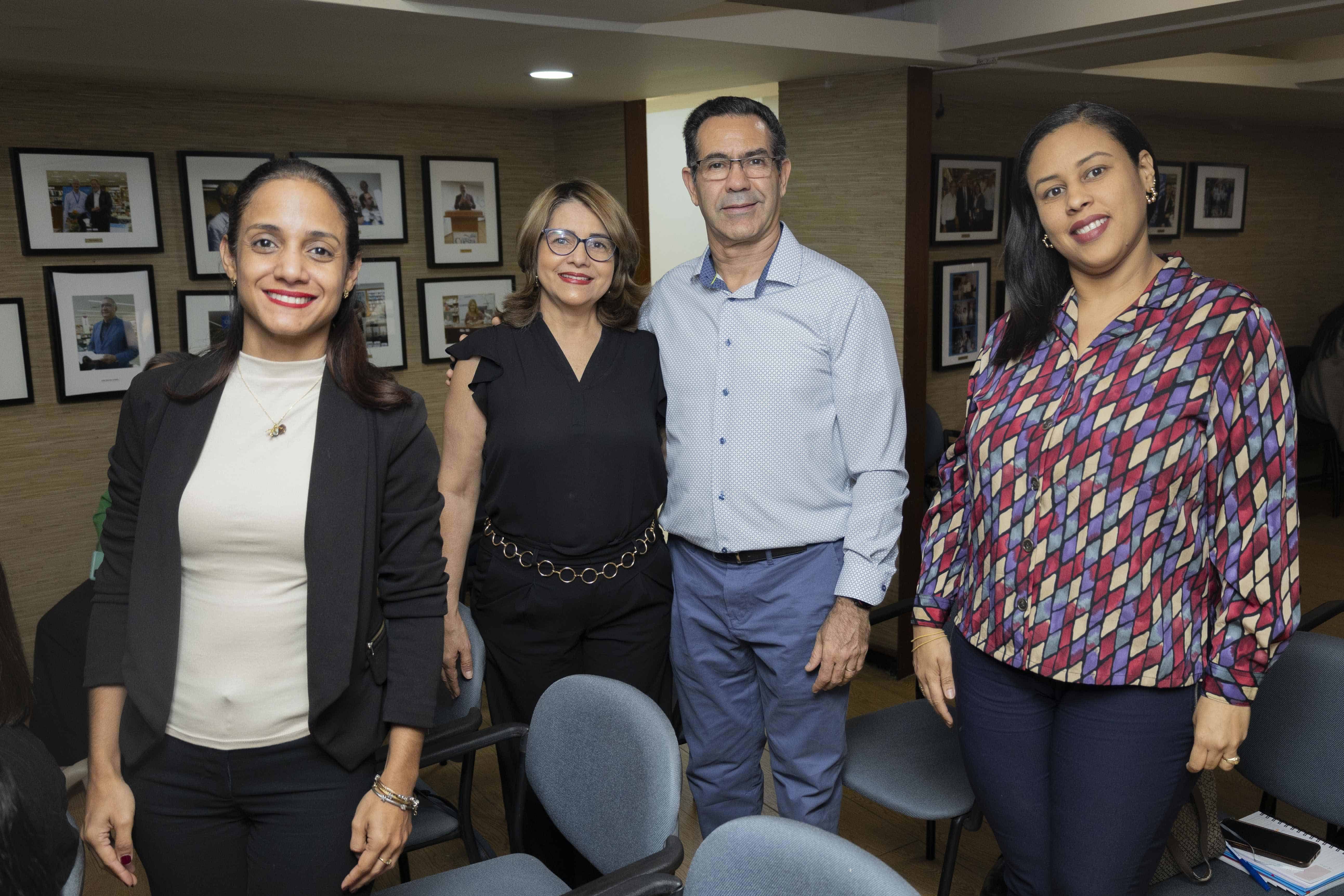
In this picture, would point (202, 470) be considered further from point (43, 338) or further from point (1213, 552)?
point (43, 338)

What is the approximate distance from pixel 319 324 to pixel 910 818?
2.45 m

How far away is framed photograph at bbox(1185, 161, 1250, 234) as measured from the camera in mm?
6230


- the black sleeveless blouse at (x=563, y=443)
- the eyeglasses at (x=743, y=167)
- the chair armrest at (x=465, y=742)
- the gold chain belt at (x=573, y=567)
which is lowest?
the chair armrest at (x=465, y=742)

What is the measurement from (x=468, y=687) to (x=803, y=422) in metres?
0.95

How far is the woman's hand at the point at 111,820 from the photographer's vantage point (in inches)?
57.7

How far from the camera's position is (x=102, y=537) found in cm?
158

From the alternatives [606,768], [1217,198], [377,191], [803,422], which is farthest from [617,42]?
[1217,198]

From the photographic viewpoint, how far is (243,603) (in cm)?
146

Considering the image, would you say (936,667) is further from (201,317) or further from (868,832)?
(201,317)

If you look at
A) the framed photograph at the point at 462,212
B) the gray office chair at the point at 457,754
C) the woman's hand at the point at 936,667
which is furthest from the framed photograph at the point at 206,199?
the woman's hand at the point at 936,667

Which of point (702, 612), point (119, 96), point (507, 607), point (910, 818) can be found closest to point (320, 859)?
point (507, 607)

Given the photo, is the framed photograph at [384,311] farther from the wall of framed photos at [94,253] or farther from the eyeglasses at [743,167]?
the eyeglasses at [743,167]

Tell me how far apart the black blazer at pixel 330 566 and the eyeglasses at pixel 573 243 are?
2.15 feet

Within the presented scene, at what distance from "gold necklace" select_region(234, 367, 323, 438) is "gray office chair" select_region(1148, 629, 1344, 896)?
163cm
